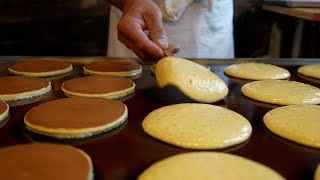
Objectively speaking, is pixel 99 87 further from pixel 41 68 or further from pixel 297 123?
pixel 297 123

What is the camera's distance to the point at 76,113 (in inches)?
34.4

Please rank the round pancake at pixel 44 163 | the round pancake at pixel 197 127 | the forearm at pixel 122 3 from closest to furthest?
the round pancake at pixel 44 163 → the round pancake at pixel 197 127 → the forearm at pixel 122 3

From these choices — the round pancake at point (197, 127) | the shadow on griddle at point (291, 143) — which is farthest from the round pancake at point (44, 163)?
the shadow on griddle at point (291, 143)

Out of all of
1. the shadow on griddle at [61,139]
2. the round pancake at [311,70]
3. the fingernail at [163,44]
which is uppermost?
the fingernail at [163,44]

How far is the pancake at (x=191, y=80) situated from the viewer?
101 centimetres

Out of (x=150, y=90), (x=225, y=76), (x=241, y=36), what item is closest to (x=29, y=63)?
(x=150, y=90)

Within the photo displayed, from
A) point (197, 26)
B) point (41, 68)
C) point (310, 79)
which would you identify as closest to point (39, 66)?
point (41, 68)

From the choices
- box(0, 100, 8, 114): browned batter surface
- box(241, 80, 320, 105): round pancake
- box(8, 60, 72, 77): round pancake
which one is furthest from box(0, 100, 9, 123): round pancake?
box(241, 80, 320, 105): round pancake

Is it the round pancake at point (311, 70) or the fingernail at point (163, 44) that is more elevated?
the fingernail at point (163, 44)

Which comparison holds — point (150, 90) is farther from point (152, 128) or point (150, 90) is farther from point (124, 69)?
point (152, 128)

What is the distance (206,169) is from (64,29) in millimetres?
1951

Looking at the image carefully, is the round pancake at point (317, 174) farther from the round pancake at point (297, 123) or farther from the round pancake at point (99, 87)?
the round pancake at point (99, 87)

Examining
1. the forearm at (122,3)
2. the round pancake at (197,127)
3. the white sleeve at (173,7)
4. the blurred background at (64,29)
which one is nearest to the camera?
the round pancake at (197,127)

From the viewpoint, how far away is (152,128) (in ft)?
2.76
